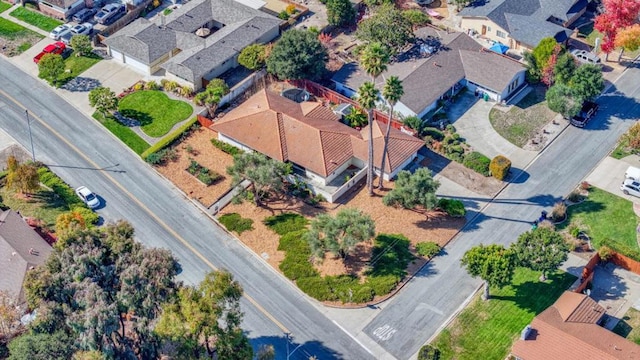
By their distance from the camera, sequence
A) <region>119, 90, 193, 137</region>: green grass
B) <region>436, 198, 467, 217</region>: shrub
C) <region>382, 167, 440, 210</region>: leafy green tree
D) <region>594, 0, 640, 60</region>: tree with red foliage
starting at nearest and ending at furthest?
1. <region>382, 167, 440, 210</region>: leafy green tree
2. <region>436, 198, 467, 217</region>: shrub
3. <region>119, 90, 193, 137</region>: green grass
4. <region>594, 0, 640, 60</region>: tree with red foliage

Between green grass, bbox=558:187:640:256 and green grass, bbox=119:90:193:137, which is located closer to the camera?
green grass, bbox=558:187:640:256

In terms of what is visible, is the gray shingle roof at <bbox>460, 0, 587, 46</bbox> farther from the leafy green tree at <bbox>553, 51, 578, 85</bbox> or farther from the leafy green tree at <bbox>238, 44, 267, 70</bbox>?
the leafy green tree at <bbox>238, 44, 267, 70</bbox>

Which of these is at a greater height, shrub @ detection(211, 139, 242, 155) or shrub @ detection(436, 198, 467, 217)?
shrub @ detection(436, 198, 467, 217)

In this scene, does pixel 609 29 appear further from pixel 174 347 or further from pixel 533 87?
pixel 174 347

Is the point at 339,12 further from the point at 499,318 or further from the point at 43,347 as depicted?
the point at 43,347

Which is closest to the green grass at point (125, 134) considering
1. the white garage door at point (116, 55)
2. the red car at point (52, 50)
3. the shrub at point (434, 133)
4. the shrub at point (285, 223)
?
the white garage door at point (116, 55)

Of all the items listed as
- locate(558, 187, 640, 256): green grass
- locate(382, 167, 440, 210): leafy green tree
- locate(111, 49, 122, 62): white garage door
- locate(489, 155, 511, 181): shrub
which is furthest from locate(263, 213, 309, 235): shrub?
locate(111, 49, 122, 62): white garage door
